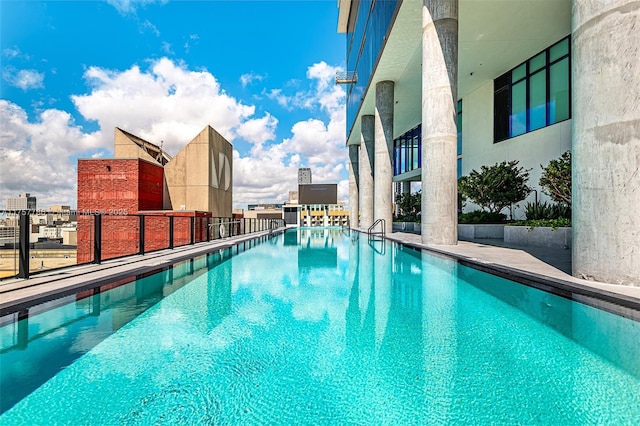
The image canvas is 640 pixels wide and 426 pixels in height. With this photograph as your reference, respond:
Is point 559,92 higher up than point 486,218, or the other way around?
point 559,92

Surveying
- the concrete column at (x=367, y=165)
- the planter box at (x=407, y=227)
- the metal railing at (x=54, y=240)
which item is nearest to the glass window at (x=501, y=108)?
the planter box at (x=407, y=227)

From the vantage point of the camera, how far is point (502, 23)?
1234cm

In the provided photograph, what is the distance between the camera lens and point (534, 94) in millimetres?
14773

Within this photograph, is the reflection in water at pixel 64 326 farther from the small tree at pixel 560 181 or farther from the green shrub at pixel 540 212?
the green shrub at pixel 540 212

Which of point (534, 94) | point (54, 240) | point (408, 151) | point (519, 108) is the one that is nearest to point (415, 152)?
point (408, 151)

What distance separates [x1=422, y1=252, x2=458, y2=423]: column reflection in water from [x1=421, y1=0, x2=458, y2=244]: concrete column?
4.84m

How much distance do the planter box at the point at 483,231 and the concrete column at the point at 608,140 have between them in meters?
9.48

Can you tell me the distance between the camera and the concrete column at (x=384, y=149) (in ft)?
63.0

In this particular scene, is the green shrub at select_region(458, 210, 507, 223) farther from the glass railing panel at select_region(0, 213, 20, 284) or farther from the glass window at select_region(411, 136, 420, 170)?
the glass railing panel at select_region(0, 213, 20, 284)

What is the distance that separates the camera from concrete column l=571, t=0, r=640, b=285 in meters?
4.50

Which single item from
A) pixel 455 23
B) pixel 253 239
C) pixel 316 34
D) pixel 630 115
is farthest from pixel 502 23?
pixel 316 34

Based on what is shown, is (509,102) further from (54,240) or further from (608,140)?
(54,240)

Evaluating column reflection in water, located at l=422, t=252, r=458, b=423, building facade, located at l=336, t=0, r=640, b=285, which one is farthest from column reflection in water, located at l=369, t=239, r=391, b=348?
building facade, located at l=336, t=0, r=640, b=285

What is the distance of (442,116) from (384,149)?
8.83 m
